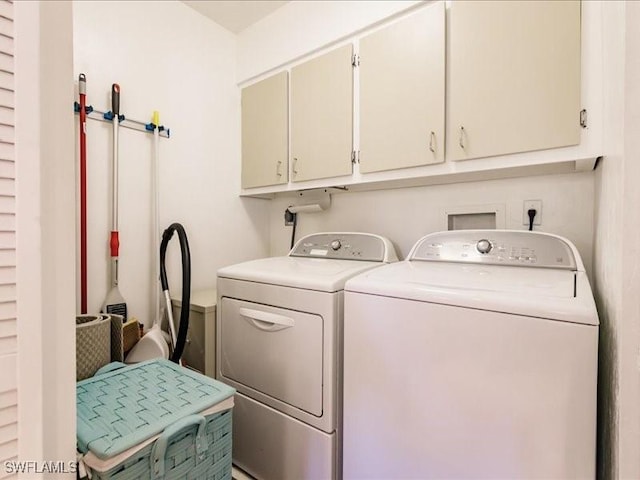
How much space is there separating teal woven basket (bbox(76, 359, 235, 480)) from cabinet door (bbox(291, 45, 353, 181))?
3.98 ft

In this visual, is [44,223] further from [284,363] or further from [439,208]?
[439,208]

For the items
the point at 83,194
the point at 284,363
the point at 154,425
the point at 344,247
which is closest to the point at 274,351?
the point at 284,363

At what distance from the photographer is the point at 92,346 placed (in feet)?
3.88

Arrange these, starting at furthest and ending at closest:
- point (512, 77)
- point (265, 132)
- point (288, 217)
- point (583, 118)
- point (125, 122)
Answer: point (288, 217)
point (265, 132)
point (125, 122)
point (512, 77)
point (583, 118)

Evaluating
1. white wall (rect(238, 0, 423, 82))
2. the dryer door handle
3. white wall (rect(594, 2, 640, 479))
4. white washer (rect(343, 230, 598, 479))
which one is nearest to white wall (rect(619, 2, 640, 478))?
white wall (rect(594, 2, 640, 479))

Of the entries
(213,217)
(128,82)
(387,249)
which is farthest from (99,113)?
(387,249)

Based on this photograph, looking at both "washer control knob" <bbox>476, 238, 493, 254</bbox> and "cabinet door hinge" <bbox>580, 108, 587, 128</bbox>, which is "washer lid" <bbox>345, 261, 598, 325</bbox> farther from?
"cabinet door hinge" <bbox>580, 108, 587, 128</bbox>

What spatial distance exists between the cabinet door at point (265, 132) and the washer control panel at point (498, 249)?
0.99m

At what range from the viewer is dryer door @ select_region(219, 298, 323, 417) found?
1128mm

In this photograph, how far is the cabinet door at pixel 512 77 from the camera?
114 cm

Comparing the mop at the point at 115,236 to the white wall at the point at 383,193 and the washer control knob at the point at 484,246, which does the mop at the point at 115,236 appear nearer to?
the white wall at the point at 383,193

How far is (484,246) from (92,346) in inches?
63.2

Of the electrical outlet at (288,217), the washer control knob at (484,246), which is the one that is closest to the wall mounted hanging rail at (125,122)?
the electrical outlet at (288,217)

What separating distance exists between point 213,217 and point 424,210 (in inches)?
53.3
